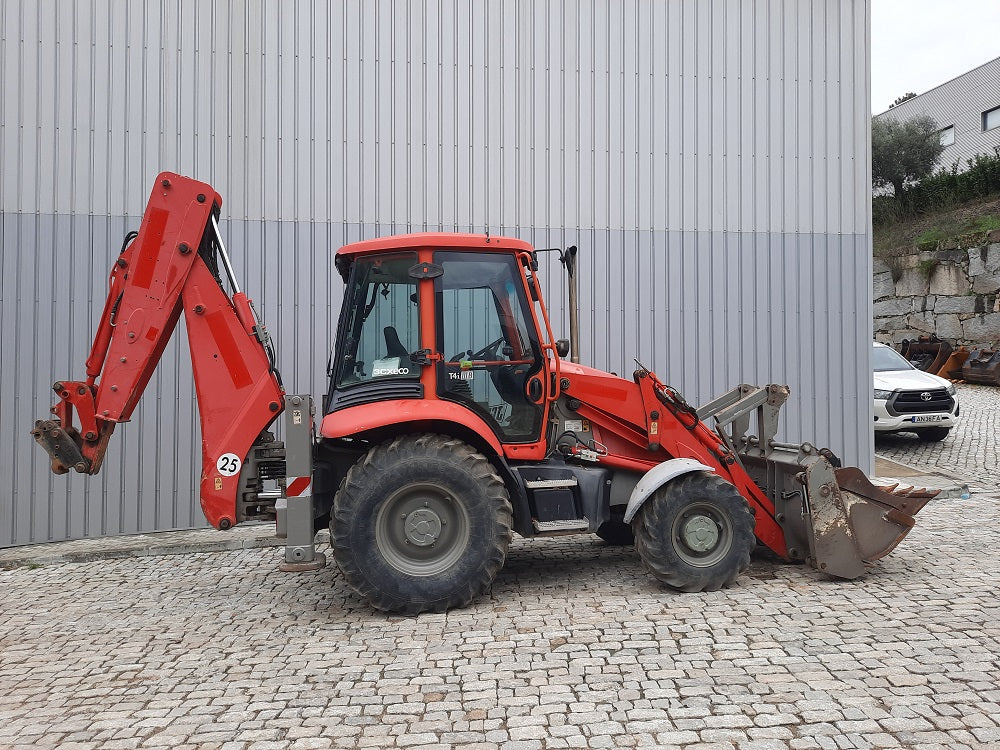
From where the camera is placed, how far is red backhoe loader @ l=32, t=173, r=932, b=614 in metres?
5.54

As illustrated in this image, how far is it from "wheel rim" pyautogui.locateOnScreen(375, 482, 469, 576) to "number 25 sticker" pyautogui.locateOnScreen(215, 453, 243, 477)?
1.09m

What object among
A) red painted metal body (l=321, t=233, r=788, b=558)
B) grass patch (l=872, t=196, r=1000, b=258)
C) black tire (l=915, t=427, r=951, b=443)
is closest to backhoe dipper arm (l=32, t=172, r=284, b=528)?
red painted metal body (l=321, t=233, r=788, b=558)

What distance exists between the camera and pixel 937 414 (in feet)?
39.4

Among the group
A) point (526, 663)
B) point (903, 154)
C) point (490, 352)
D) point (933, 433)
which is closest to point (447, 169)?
point (490, 352)

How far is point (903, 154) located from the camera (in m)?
27.1

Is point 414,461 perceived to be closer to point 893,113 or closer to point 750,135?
point 750,135

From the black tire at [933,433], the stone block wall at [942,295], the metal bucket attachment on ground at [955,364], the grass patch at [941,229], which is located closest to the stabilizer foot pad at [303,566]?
the black tire at [933,433]

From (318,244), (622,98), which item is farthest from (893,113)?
(318,244)

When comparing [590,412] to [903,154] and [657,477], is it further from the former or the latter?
[903,154]

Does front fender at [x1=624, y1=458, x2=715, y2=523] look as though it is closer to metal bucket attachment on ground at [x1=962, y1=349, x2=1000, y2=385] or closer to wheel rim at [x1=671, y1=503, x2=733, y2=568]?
wheel rim at [x1=671, y1=503, x2=733, y2=568]

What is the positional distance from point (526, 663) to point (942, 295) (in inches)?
820

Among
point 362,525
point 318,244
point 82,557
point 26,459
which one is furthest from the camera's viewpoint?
point 318,244

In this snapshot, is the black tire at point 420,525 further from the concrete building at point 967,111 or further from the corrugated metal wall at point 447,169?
the concrete building at point 967,111

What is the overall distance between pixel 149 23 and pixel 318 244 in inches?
116
